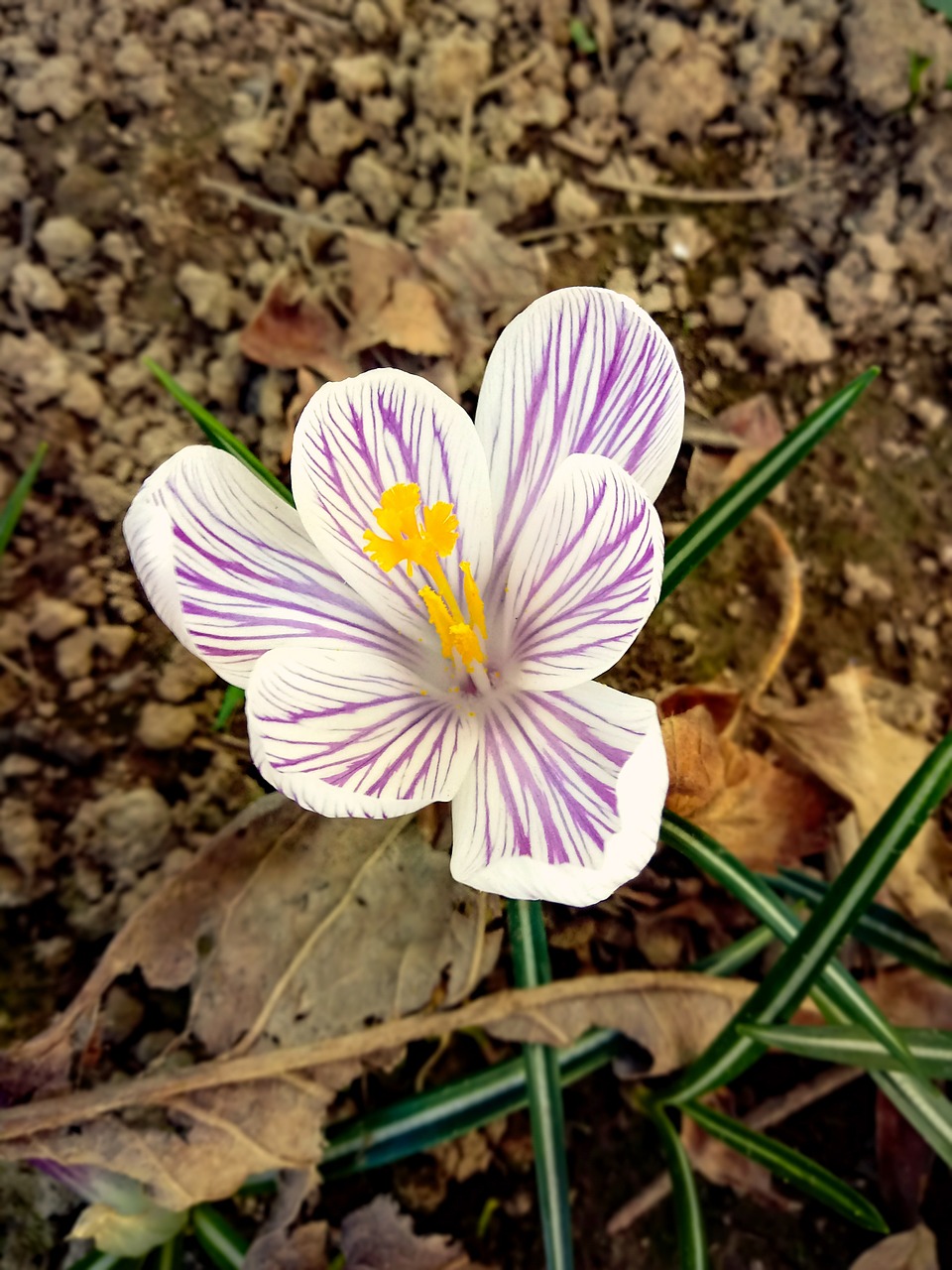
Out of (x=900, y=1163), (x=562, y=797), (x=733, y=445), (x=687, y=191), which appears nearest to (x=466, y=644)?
(x=562, y=797)

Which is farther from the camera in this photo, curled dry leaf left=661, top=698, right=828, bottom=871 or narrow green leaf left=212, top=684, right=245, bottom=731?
narrow green leaf left=212, top=684, right=245, bottom=731

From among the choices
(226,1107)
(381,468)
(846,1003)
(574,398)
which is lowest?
(226,1107)

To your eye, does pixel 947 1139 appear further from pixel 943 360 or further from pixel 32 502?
pixel 32 502

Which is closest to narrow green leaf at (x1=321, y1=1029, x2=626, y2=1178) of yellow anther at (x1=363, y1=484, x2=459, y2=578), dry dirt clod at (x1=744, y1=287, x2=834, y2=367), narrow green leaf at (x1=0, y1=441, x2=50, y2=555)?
yellow anther at (x1=363, y1=484, x2=459, y2=578)

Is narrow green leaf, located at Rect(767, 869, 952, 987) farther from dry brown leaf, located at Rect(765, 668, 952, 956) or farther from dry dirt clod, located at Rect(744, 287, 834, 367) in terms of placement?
dry dirt clod, located at Rect(744, 287, 834, 367)

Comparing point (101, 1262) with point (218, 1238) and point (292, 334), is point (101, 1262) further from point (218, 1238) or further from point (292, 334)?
point (292, 334)

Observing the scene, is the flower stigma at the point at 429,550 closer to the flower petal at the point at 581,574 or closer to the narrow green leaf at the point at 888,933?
the flower petal at the point at 581,574
